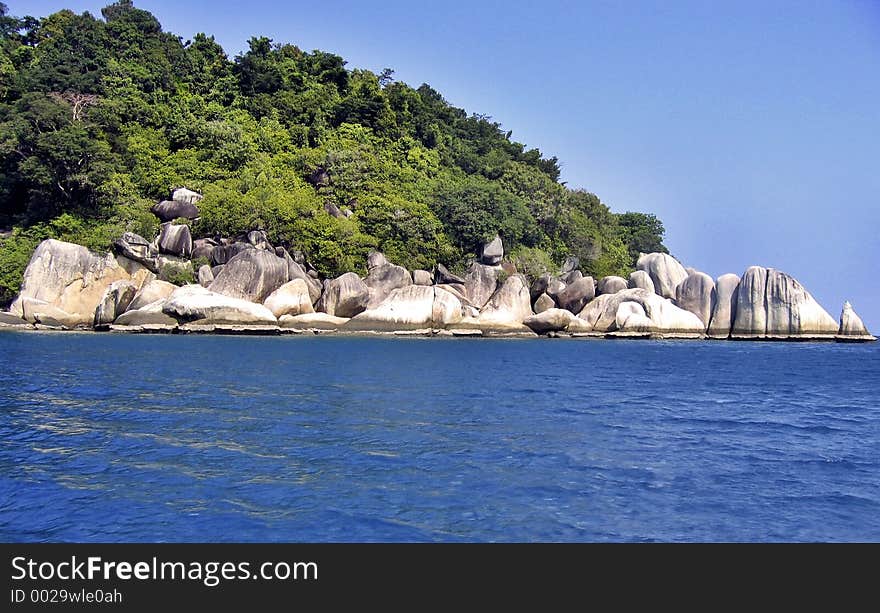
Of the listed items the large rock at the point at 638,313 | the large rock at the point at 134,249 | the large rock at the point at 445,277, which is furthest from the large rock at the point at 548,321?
the large rock at the point at 134,249

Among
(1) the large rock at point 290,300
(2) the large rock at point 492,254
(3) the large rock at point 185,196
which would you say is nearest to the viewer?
(1) the large rock at point 290,300

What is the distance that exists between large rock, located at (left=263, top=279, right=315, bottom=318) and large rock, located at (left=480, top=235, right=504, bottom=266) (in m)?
12.6

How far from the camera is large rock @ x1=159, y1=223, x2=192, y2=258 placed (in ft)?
131

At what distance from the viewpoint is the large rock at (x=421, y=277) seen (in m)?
42.5

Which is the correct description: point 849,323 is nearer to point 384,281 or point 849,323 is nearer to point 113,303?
point 384,281

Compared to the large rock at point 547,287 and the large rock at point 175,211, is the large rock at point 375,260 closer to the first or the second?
the large rock at point 547,287

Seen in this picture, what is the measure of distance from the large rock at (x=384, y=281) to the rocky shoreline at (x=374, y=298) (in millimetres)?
65

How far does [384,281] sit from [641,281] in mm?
16497

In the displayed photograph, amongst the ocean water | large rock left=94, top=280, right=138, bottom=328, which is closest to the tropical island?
large rock left=94, top=280, right=138, bottom=328

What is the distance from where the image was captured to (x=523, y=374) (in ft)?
73.2

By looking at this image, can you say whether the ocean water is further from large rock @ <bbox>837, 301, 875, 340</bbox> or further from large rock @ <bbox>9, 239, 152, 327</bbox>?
large rock @ <bbox>837, 301, 875, 340</bbox>
